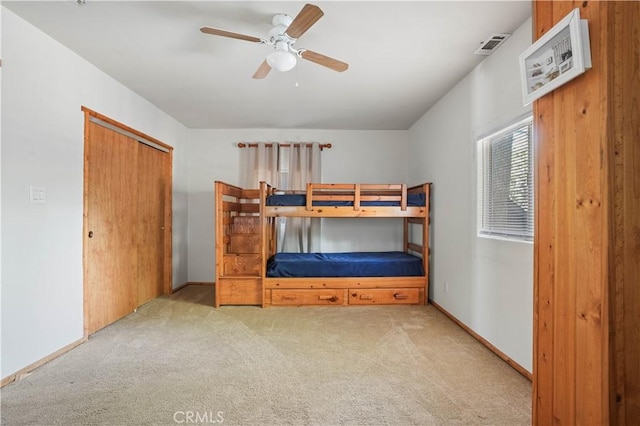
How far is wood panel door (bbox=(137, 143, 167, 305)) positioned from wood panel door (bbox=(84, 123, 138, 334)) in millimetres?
101

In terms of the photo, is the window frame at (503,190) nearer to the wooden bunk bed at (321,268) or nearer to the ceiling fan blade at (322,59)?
the wooden bunk bed at (321,268)

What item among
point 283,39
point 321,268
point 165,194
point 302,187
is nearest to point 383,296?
point 321,268

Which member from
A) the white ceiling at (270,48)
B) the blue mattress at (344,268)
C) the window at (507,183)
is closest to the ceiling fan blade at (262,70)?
the white ceiling at (270,48)

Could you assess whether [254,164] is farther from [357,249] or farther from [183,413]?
[183,413]

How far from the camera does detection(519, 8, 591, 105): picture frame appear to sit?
2.73 ft

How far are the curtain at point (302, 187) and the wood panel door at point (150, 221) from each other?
166 cm

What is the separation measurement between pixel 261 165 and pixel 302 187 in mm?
703

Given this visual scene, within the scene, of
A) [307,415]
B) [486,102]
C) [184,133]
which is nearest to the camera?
[307,415]

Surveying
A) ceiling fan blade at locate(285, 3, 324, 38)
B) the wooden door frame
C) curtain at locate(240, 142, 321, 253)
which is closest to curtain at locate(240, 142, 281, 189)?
curtain at locate(240, 142, 321, 253)

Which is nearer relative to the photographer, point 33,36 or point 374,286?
point 33,36

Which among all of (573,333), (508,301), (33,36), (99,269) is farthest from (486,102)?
(99,269)

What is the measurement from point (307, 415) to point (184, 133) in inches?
159

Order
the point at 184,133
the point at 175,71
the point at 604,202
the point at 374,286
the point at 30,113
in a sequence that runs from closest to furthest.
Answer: the point at 604,202, the point at 30,113, the point at 175,71, the point at 374,286, the point at 184,133

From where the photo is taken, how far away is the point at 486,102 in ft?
7.70
